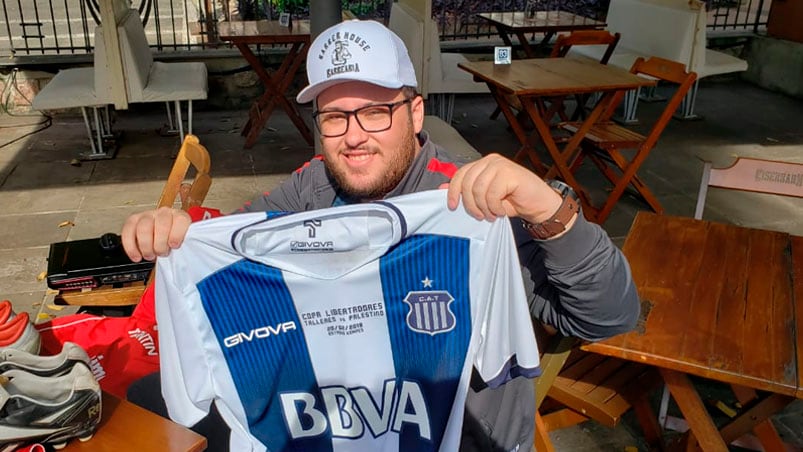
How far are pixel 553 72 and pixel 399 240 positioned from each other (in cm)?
396

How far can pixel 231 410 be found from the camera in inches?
65.0

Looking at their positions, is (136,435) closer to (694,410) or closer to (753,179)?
(694,410)

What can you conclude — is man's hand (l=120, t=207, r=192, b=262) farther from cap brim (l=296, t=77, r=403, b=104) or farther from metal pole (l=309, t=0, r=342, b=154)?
metal pole (l=309, t=0, r=342, b=154)

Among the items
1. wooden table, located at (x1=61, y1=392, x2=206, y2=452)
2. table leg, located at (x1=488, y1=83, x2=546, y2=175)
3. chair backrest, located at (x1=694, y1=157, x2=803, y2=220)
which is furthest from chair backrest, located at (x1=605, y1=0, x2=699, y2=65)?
wooden table, located at (x1=61, y1=392, x2=206, y2=452)

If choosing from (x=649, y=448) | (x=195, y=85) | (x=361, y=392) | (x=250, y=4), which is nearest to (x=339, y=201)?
(x=361, y=392)

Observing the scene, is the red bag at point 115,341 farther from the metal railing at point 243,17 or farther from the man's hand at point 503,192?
the metal railing at point 243,17

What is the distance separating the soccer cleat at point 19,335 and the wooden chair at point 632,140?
3.87 m

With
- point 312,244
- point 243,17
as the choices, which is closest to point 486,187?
point 312,244

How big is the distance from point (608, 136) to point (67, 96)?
423 centimetres

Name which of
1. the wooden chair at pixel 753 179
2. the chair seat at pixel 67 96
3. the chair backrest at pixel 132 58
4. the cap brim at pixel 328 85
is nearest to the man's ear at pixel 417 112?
the cap brim at pixel 328 85

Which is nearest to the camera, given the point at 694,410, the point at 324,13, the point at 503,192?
the point at 503,192

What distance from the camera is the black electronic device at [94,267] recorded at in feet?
9.73

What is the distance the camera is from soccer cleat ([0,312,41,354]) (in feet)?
5.57

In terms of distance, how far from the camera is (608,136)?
4.91m
